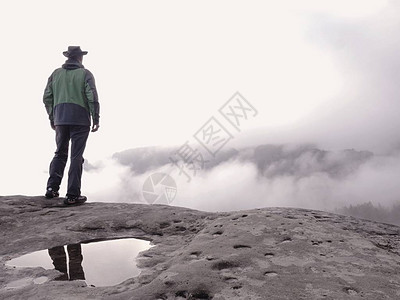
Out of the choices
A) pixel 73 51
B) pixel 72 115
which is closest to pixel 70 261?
pixel 72 115

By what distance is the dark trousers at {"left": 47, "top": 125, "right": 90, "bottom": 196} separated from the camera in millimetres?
6664

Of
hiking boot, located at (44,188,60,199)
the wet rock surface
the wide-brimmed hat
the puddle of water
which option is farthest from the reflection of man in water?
the wide-brimmed hat

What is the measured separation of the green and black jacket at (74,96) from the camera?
680cm

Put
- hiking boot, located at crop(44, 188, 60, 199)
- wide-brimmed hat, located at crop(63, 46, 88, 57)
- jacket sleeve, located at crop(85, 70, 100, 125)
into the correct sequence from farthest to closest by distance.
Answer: wide-brimmed hat, located at crop(63, 46, 88, 57) < hiking boot, located at crop(44, 188, 60, 199) < jacket sleeve, located at crop(85, 70, 100, 125)

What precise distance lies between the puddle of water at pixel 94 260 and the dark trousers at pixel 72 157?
2.38 m

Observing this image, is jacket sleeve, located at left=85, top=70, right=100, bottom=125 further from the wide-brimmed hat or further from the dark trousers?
the wide-brimmed hat

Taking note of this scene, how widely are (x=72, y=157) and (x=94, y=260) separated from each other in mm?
3275

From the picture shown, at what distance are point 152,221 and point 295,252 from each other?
2.52 metres

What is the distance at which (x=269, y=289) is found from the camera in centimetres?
262

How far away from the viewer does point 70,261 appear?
3.93m


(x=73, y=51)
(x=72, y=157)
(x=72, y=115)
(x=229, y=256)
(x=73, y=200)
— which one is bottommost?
(x=229, y=256)

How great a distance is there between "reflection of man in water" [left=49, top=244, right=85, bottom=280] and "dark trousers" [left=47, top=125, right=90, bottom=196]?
2.39 m

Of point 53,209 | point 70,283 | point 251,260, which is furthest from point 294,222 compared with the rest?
point 53,209

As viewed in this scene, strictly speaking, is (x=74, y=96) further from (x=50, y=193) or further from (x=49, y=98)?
(x=50, y=193)
